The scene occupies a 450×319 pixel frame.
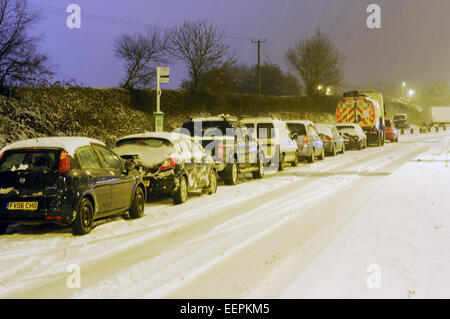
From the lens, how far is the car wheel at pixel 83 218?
8.78 metres

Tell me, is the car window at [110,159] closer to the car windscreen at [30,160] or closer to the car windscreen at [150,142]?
the car windscreen at [30,160]

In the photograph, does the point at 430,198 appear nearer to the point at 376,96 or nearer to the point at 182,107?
the point at 376,96

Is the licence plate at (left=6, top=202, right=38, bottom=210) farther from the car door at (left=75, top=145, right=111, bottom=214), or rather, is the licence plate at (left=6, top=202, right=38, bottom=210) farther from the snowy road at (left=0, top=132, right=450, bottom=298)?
the car door at (left=75, top=145, right=111, bottom=214)

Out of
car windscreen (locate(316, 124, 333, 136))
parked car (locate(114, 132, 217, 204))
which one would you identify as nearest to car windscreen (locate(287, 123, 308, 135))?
car windscreen (locate(316, 124, 333, 136))

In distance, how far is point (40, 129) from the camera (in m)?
23.8

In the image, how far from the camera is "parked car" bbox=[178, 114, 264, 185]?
51.9 ft

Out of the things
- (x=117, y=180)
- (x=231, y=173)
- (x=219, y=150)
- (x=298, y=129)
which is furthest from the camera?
(x=298, y=129)

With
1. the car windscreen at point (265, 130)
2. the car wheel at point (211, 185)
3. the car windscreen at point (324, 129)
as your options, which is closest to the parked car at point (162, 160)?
the car wheel at point (211, 185)

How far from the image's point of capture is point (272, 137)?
20.5m

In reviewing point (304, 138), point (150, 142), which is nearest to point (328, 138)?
point (304, 138)

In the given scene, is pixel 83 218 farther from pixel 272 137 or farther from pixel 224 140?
pixel 272 137

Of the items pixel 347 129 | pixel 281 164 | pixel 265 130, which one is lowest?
pixel 281 164

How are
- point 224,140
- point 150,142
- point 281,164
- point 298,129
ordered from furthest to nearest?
1. point 298,129
2. point 281,164
3. point 224,140
4. point 150,142

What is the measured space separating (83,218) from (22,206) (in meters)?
0.91
